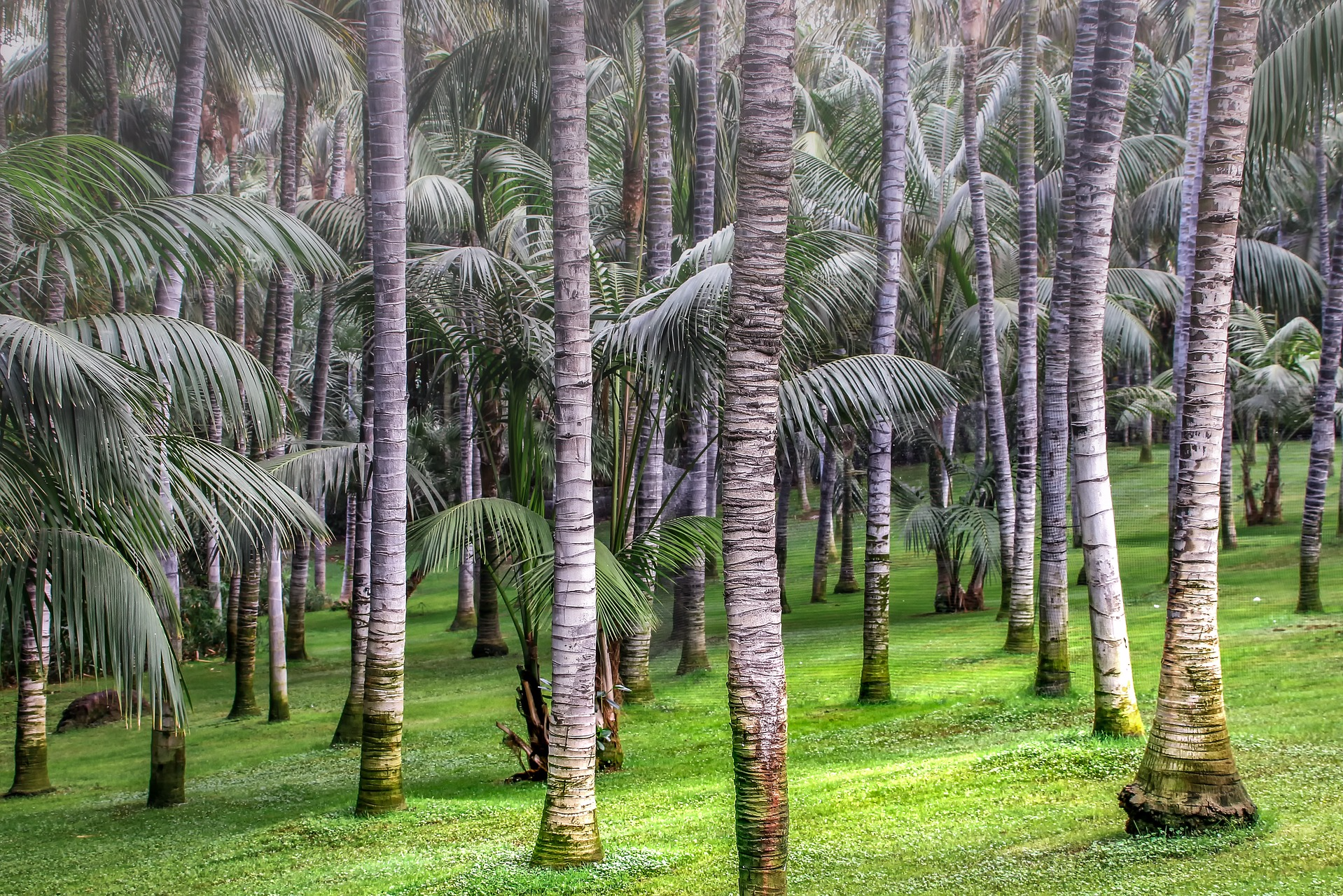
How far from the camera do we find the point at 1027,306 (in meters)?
12.7

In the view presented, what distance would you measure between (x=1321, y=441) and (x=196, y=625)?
19082 mm

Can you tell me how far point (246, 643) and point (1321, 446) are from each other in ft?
44.9

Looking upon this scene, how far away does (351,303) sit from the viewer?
10109mm

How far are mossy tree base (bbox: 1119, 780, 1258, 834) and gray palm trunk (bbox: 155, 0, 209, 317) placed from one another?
894 cm

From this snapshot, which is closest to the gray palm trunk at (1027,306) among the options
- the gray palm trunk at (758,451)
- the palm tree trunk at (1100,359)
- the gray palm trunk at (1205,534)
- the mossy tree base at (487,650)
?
the palm tree trunk at (1100,359)

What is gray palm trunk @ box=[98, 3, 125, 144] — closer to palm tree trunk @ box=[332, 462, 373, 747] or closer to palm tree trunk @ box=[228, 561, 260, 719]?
palm tree trunk @ box=[332, 462, 373, 747]

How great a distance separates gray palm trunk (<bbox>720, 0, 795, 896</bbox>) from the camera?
4918mm

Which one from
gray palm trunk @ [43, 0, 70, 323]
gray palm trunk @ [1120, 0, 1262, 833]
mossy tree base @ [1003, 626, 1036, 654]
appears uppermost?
gray palm trunk @ [43, 0, 70, 323]

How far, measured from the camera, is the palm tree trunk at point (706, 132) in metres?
14.0

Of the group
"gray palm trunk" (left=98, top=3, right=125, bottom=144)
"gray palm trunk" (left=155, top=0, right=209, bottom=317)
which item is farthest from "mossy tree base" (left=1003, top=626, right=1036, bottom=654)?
"gray palm trunk" (left=98, top=3, right=125, bottom=144)

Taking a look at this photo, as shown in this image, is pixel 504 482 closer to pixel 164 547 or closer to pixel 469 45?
pixel 469 45

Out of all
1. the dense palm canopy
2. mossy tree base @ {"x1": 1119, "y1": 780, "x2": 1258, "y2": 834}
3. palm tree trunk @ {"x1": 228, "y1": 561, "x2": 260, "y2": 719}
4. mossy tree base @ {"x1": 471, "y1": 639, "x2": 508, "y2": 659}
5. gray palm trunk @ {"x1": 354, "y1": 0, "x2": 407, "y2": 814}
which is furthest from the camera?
mossy tree base @ {"x1": 471, "y1": 639, "x2": 508, "y2": 659}

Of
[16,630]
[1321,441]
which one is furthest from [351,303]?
[1321,441]

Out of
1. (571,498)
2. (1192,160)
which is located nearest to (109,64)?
(571,498)
